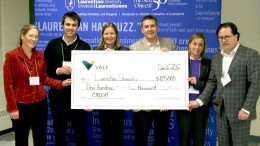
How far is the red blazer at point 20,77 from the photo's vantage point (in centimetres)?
284

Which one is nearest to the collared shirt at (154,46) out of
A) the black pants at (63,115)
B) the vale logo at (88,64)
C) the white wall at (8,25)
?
the vale logo at (88,64)

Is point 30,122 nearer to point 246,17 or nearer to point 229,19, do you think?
point 229,19

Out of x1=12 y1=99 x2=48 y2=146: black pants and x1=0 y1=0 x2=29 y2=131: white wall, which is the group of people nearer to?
x1=12 y1=99 x2=48 y2=146: black pants

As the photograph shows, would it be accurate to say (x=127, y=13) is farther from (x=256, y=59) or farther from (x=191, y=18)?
(x=256, y=59)

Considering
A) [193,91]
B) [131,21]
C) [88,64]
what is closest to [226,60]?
[193,91]

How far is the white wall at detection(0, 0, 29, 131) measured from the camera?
4820 mm

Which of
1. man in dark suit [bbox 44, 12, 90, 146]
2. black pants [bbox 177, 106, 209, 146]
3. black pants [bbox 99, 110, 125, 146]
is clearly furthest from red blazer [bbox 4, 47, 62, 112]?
black pants [bbox 177, 106, 209, 146]

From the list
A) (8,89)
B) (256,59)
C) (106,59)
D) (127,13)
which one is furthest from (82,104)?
(256,59)

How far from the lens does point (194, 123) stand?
10.1 ft

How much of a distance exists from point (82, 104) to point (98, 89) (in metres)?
0.24

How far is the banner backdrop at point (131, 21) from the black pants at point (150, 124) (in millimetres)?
732

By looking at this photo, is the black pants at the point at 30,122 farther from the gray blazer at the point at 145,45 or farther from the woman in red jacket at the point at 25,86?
the gray blazer at the point at 145,45

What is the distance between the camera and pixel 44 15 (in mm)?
3982

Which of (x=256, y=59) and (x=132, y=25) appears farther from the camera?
(x=132, y=25)
